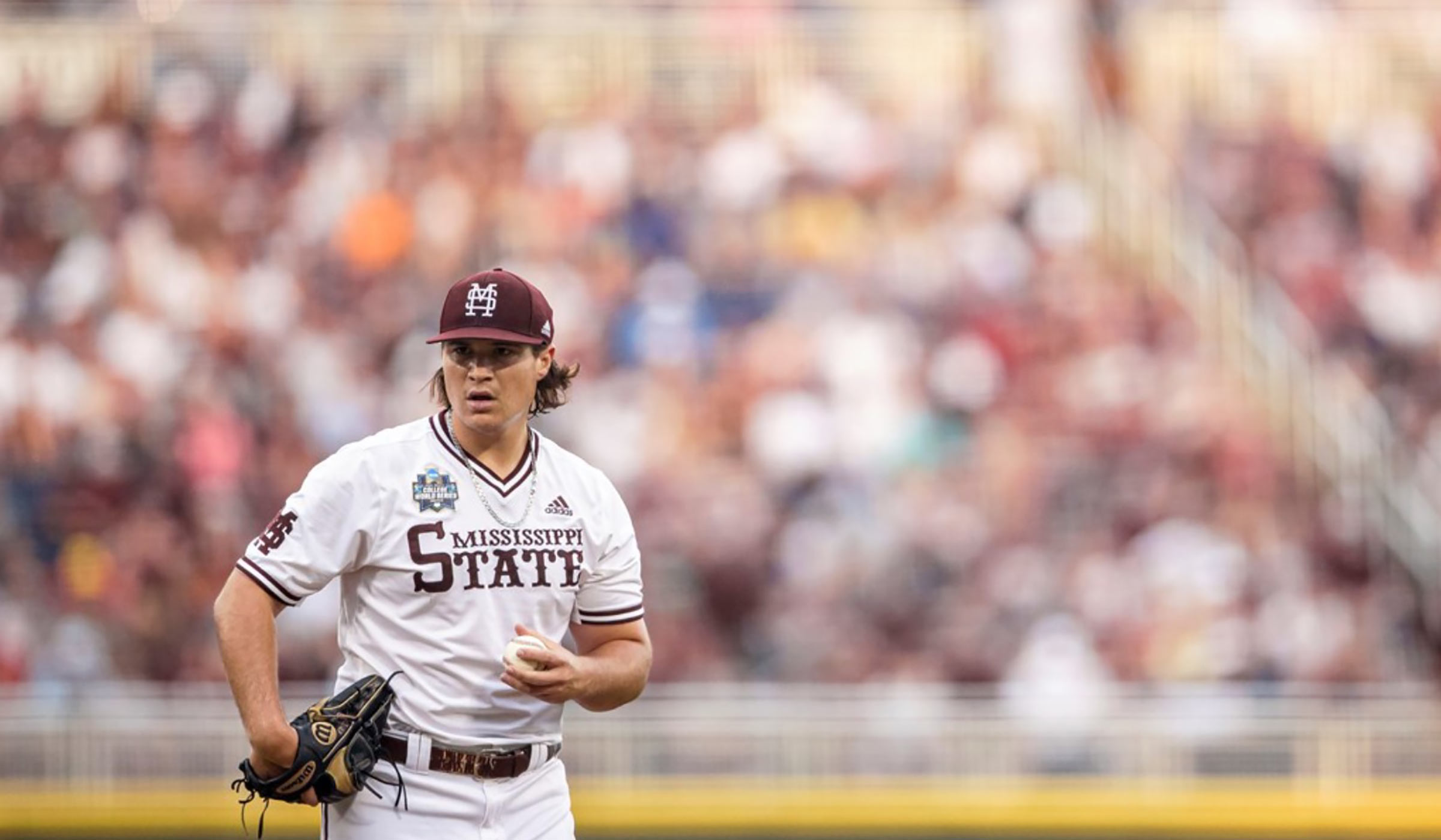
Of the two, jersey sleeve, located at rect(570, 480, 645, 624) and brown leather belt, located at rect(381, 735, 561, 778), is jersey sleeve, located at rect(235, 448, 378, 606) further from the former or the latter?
jersey sleeve, located at rect(570, 480, 645, 624)

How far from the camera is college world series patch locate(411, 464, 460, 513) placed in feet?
15.9

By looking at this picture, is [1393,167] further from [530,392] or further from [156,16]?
[530,392]

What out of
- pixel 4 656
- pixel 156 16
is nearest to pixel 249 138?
pixel 156 16

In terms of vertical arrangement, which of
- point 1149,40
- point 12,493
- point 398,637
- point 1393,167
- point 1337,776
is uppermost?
point 1149,40

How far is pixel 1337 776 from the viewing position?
9.77 m

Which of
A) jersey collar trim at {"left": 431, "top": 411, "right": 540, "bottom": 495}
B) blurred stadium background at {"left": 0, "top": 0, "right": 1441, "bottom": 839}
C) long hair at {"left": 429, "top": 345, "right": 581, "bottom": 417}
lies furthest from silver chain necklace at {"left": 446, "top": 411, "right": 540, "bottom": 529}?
blurred stadium background at {"left": 0, "top": 0, "right": 1441, "bottom": 839}

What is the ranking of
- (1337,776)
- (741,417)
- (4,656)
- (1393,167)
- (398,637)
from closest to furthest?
(398,637)
(1337,776)
(4,656)
(741,417)
(1393,167)

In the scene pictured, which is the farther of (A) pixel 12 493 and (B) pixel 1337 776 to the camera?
(A) pixel 12 493

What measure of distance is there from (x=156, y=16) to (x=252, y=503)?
445cm

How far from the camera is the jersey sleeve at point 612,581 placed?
5141 millimetres

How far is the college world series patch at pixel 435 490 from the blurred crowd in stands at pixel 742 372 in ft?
20.6

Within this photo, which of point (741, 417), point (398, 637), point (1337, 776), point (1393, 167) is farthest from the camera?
point (1393, 167)

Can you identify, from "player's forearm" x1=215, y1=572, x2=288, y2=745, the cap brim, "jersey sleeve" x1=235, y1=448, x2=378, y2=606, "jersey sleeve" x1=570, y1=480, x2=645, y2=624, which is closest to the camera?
"player's forearm" x1=215, y1=572, x2=288, y2=745

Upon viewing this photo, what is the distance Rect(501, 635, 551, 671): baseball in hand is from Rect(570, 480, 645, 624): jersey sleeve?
39cm
